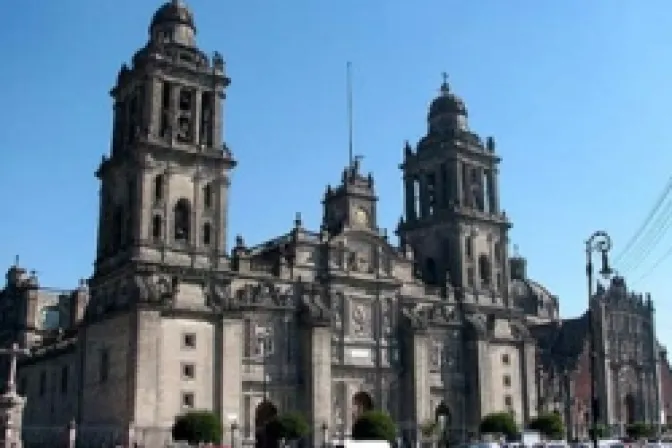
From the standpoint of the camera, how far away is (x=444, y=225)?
7662 centimetres

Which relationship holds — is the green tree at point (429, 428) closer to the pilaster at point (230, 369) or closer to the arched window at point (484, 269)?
the pilaster at point (230, 369)

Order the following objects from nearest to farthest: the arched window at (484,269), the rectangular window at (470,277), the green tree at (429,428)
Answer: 1. the green tree at (429,428)
2. the rectangular window at (470,277)
3. the arched window at (484,269)

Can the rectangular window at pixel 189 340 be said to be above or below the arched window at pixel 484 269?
below

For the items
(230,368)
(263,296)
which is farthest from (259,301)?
(230,368)

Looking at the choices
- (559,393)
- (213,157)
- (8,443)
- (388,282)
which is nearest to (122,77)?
(213,157)

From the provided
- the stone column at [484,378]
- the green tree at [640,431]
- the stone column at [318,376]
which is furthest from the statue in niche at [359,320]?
the green tree at [640,431]

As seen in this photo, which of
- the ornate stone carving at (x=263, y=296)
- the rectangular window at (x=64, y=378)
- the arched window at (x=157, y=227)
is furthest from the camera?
the rectangular window at (x=64, y=378)

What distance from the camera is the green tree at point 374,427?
58781mm

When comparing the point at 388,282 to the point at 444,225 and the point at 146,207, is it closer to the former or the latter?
the point at 444,225

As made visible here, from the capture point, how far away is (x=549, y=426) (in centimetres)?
7019

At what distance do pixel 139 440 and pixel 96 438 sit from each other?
423cm

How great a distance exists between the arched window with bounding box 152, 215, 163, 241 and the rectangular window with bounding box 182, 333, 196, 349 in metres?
6.82

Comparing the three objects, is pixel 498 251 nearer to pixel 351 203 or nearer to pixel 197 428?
pixel 351 203

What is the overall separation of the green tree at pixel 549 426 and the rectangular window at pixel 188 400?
96.2 ft
